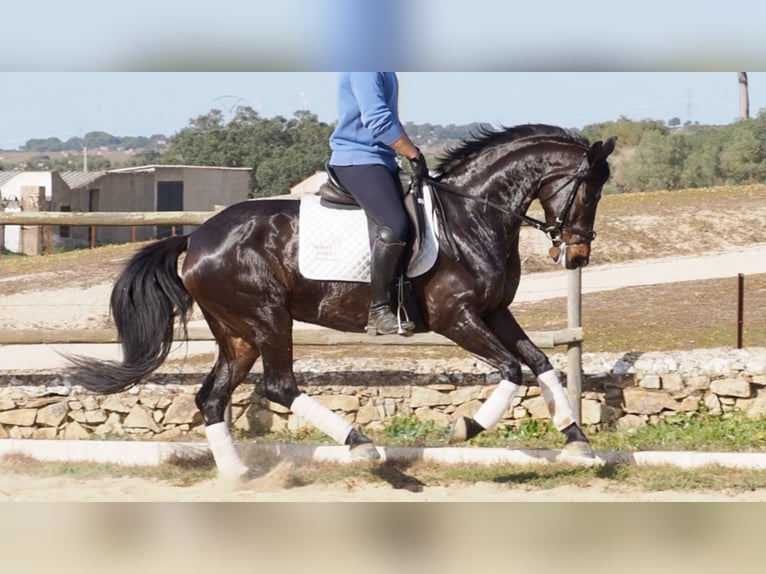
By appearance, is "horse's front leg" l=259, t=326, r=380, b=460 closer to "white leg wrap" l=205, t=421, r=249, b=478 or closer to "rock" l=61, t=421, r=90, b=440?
"white leg wrap" l=205, t=421, r=249, b=478

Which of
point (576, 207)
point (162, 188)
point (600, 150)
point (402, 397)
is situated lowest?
point (402, 397)

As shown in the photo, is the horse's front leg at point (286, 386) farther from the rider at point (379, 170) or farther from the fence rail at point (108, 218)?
the fence rail at point (108, 218)

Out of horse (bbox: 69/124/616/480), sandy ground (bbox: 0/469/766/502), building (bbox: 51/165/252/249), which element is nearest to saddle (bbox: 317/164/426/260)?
horse (bbox: 69/124/616/480)

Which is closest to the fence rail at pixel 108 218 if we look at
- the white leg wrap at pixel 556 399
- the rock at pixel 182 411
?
the rock at pixel 182 411

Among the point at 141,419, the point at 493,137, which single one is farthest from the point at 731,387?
the point at 141,419

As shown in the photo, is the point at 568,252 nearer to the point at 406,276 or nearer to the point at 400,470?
the point at 406,276

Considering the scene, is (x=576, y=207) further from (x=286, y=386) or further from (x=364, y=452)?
(x=286, y=386)

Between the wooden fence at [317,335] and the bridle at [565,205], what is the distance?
1305mm

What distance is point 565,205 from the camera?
7.25 metres

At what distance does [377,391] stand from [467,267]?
209cm

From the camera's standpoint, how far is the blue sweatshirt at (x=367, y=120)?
668 cm

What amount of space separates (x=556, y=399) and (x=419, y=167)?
5.84 ft

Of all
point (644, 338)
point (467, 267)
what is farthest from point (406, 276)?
point (644, 338)

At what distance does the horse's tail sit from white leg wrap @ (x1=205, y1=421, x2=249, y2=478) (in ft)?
2.09
